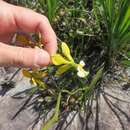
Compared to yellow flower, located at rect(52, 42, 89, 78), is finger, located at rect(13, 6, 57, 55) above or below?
above

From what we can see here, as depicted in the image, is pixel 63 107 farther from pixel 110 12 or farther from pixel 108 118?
pixel 110 12

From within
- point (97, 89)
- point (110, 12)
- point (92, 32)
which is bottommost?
point (97, 89)

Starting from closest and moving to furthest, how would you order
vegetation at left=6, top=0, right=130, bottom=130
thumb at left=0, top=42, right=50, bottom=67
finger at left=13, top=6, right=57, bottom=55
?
thumb at left=0, top=42, right=50, bottom=67 < finger at left=13, top=6, right=57, bottom=55 < vegetation at left=6, top=0, right=130, bottom=130

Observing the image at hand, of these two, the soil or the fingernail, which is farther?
the soil

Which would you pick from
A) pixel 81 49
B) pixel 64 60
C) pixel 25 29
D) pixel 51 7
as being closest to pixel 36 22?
pixel 25 29

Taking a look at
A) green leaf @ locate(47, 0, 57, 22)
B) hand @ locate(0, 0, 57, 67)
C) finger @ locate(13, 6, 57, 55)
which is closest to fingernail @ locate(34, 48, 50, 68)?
hand @ locate(0, 0, 57, 67)

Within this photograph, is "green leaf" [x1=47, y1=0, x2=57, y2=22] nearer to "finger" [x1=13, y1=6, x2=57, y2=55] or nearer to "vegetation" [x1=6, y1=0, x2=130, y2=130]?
"vegetation" [x1=6, y1=0, x2=130, y2=130]

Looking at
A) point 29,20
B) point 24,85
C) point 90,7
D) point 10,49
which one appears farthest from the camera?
point 90,7

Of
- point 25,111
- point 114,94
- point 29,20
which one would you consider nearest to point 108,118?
point 114,94
